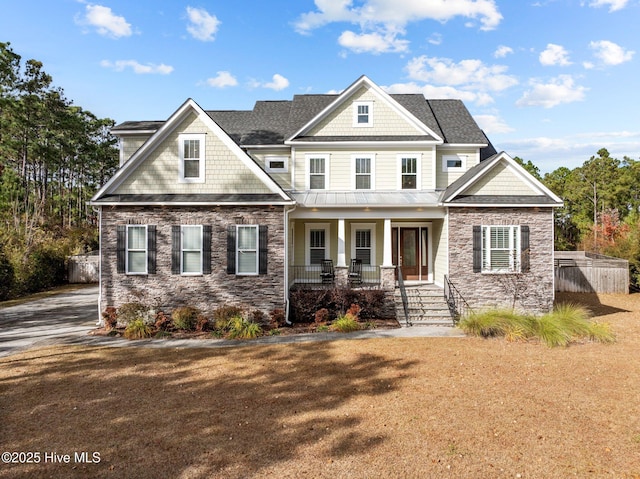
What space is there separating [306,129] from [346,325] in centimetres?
859

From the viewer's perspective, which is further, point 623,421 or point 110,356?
point 110,356

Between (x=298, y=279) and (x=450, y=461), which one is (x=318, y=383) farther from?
(x=298, y=279)

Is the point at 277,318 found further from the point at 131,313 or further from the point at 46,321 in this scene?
the point at 46,321

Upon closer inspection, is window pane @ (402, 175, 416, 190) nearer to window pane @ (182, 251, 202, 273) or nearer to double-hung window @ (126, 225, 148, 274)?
window pane @ (182, 251, 202, 273)

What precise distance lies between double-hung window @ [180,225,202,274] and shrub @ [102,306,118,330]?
2.69m

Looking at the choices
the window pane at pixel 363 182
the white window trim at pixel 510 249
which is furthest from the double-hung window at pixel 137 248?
the white window trim at pixel 510 249

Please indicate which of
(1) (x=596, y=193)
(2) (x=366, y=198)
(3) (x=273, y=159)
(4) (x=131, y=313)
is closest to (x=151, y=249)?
(4) (x=131, y=313)

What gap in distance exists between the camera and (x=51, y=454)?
5004 mm

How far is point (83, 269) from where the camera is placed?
2400 centimetres

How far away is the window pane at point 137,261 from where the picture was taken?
41.3 ft

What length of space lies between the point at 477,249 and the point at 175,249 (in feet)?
35.7

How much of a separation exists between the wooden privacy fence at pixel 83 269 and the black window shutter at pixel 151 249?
14560 mm

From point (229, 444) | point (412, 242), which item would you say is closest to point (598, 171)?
point (412, 242)

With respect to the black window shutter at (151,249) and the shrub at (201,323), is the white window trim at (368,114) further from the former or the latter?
the shrub at (201,323)
